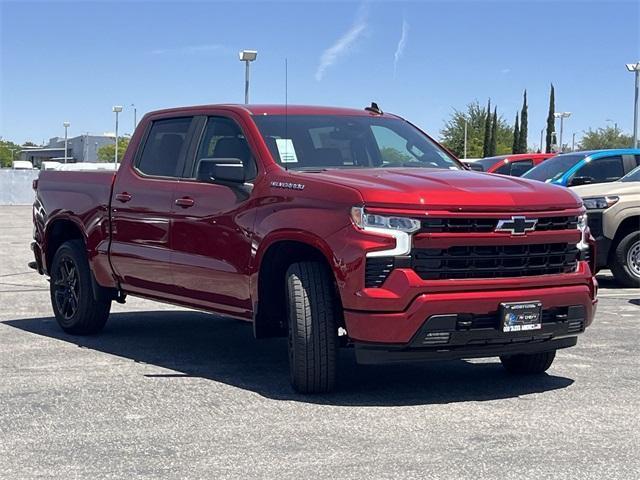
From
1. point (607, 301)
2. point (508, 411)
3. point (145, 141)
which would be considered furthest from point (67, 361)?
point (607, 301)

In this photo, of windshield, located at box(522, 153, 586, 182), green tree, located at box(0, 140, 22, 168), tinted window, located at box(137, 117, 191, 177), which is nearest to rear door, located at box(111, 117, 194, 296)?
tinted window, located at box(137, 117, 191, 177)

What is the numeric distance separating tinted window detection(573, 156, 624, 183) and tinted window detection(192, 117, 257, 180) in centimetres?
770

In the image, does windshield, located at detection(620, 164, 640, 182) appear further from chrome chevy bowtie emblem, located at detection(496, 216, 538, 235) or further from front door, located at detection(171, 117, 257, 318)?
chrome chevy bowtie emblem, located at detection(496, 216, 538, 235)

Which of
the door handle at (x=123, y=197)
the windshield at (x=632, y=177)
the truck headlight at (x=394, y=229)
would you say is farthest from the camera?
the windshield at (x=632, y=177)

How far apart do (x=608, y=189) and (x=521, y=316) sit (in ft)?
22.5

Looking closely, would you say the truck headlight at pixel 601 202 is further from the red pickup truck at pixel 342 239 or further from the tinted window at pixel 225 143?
the tinted window at pixel 225 143

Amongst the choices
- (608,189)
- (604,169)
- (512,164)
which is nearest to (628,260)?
(608,189)

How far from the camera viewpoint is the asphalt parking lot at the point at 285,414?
5008 millimetres

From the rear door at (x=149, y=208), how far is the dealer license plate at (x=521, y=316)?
2761 mm

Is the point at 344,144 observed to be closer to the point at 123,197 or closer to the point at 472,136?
the point at 123,197

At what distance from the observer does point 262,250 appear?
22.5 ft

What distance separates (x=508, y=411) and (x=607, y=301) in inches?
226

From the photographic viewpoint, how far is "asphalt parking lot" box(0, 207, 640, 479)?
5008 mm

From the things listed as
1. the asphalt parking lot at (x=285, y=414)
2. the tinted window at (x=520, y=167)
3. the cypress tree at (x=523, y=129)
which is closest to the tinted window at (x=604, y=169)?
the tinted window at (x=520, y=167)
